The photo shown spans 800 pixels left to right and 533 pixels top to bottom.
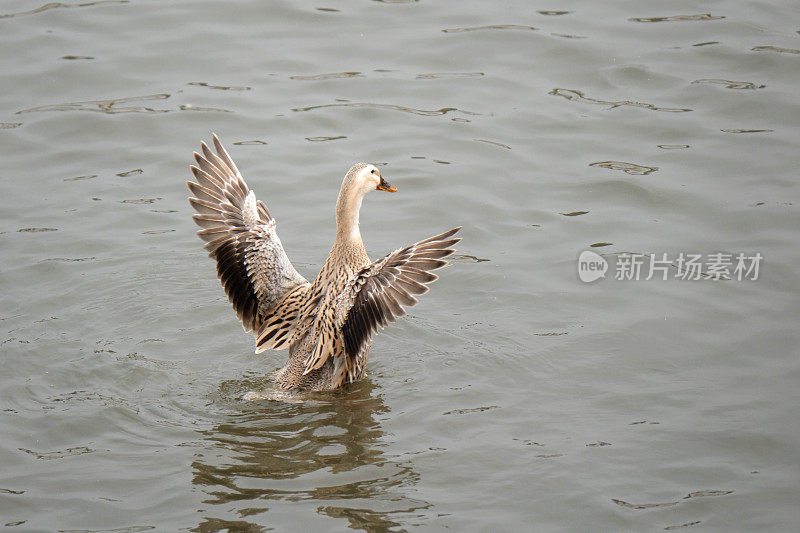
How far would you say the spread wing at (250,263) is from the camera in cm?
746

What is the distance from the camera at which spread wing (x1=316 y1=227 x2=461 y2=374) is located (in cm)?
646

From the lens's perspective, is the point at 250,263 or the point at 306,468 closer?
the point at 306,468

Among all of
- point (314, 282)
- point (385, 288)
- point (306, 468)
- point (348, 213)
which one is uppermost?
point (348, 213)

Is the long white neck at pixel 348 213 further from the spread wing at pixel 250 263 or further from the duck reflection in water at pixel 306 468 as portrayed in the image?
the duck reflection in water at pixel 306 468

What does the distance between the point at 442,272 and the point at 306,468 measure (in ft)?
10.4

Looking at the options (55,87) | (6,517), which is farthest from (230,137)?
(6,517)

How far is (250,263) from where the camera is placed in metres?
7.46
